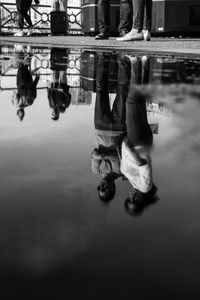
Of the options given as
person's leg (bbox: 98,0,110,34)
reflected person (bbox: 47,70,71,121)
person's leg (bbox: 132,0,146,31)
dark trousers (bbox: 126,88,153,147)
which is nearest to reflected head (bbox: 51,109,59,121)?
reflected person (bbox: 47,70,71,121)

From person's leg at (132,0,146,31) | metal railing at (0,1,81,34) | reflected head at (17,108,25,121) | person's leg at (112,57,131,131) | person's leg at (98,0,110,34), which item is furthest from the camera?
metal railing at (0,1,81,34)

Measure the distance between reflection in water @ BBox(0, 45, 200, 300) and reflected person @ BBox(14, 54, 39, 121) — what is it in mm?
108

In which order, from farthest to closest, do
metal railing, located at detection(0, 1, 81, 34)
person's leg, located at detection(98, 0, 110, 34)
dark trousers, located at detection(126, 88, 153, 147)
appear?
1. metal railing, located at detection(0, 1, 81, 34)
2. person's leg, located at detection(98, 0, 110, 34)
3. dark trousers, located at detection(126, 88, 153, 147)

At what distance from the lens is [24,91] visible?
7.34 ft

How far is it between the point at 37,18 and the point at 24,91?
1645 cm

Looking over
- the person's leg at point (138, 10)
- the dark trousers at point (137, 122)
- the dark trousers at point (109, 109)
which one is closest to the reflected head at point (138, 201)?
the dark trousers at point (137, 122)

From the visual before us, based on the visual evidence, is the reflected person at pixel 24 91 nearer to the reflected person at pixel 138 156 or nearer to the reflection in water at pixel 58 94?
the reflection in water at pixel 58 94

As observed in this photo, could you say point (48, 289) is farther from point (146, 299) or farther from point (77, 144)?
point (77, 144)

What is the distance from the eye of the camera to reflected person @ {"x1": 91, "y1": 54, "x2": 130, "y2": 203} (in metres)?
0.82

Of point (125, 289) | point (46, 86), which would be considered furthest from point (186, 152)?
point (46, 86)

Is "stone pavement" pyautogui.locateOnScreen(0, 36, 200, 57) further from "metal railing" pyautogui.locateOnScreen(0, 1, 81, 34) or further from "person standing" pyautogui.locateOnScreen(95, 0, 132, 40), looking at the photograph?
"metal railing" pyautogui.locateOnScreen(0, 1, 81, 34)

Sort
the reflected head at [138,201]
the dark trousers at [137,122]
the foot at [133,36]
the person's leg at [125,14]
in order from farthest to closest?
the person's leg at [125,14] → the foot at [133,36] → the dark trousers at [137,122] → the reflected head at [138,201]

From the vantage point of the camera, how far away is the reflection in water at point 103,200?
1.59 feet

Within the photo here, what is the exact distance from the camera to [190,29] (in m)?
10.4
